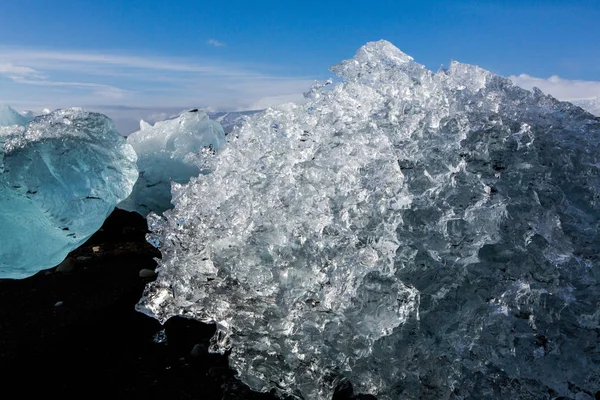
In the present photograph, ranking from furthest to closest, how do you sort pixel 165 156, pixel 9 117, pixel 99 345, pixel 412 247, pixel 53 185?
1. pixel 165 156
2. pixel 9 117
3. pixel 99 345
4. pixel 53 185
5. pixel 412 247

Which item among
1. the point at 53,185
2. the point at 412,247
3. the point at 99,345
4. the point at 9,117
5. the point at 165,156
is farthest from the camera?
the point at 165,156

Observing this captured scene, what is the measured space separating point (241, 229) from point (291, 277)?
1.23 feet

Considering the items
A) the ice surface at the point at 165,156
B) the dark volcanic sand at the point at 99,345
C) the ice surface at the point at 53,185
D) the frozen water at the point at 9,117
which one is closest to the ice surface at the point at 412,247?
the dark volcanic sand at the point at 99,345

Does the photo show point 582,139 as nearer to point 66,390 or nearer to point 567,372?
point 567,372

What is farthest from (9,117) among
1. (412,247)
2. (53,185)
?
(412,247)

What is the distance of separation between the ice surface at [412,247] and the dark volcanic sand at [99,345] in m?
0.41

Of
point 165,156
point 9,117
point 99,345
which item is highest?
point 9,117

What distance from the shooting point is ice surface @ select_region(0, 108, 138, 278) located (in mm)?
3480

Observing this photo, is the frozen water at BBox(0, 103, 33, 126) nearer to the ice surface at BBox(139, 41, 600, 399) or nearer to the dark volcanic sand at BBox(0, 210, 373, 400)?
the dark volcanic sand at BBox(0, 210, 373, 400)

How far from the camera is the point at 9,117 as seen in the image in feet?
15.4

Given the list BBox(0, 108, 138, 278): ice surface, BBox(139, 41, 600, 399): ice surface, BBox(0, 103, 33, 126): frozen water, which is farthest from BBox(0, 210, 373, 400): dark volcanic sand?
BBox(0, 103, 33, 126): frozen water

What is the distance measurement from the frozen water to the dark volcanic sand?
142 centimetres

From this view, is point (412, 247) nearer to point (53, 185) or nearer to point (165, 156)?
point (53, 185)

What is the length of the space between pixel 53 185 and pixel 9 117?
63.9 inches
